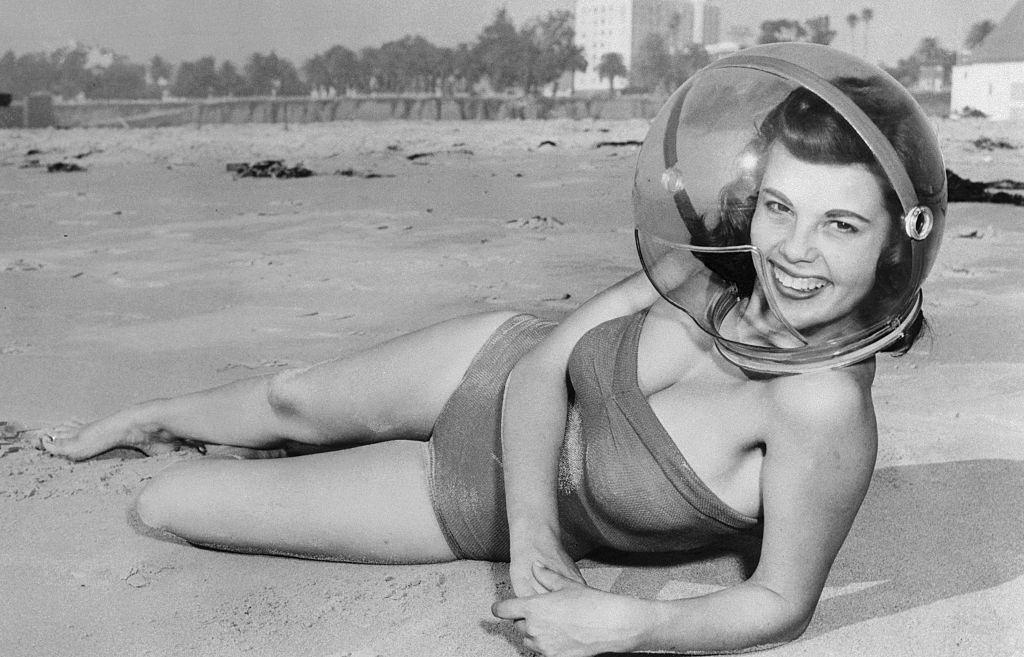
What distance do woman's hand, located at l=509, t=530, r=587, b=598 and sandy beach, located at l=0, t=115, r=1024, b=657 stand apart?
0.45 ft

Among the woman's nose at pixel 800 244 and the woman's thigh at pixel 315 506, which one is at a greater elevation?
the woman's nose at pixel 800 244

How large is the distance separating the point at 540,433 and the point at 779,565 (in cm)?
40

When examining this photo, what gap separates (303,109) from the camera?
93.7 ft

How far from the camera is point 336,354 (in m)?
3.29

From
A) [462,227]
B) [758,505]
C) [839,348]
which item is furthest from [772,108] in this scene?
[462,227]

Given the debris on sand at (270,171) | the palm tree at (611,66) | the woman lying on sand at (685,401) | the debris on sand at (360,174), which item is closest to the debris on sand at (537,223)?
the debris on sand at (360,174)

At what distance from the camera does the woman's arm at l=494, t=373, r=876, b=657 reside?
4.59 feet

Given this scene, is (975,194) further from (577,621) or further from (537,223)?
(577,621)

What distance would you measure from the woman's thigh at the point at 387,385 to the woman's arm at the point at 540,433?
0.79ft

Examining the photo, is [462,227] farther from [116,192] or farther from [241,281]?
[116,192]

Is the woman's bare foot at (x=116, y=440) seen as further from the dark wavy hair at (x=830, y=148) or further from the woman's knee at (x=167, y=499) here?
the dark wavy hair at (x=830, y=148)

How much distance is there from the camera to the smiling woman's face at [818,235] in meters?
1.29

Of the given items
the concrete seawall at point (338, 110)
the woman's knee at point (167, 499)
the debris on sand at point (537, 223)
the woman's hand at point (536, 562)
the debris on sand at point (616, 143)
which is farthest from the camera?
the concrete seawall at point (338, 110)

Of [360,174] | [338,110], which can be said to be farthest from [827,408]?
[338,110]
